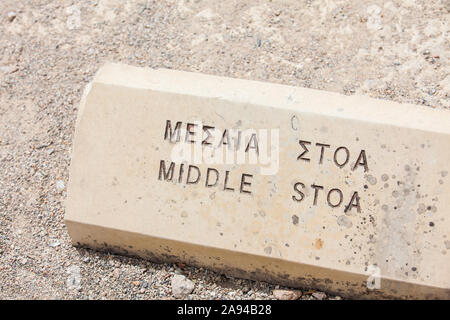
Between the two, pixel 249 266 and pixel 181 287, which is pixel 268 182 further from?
pixel 181 287

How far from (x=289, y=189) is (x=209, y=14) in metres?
Result: 1.86

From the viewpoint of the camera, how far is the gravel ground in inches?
127

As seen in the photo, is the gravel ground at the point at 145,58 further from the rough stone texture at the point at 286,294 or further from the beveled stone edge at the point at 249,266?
the rough stone texture at the point at 286,294

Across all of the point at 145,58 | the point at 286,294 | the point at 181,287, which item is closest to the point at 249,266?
the point at 286,294

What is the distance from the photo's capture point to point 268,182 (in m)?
2.70

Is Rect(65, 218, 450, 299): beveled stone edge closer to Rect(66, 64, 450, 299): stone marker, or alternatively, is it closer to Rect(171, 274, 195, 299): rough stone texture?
Rect(66, 64, 450, 299): stone marker

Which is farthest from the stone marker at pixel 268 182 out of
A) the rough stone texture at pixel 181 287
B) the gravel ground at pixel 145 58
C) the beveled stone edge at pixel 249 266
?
the gravel ground at pixel 145 58

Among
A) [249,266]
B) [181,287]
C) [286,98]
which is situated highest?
[286,98]

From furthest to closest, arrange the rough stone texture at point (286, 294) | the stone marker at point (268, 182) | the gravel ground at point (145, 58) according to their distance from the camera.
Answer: the gravel ground at point (145, 58), the rough stone texture at point (286, 294), the stone marker at point (268, 182)

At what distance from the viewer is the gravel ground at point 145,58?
A: 3.21 meters

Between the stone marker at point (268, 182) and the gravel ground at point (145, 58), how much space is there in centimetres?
51

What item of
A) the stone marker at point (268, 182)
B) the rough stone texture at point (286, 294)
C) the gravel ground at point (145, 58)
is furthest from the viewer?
the gravel ground at point (145, 58)

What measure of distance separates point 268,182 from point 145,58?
1.65 m
